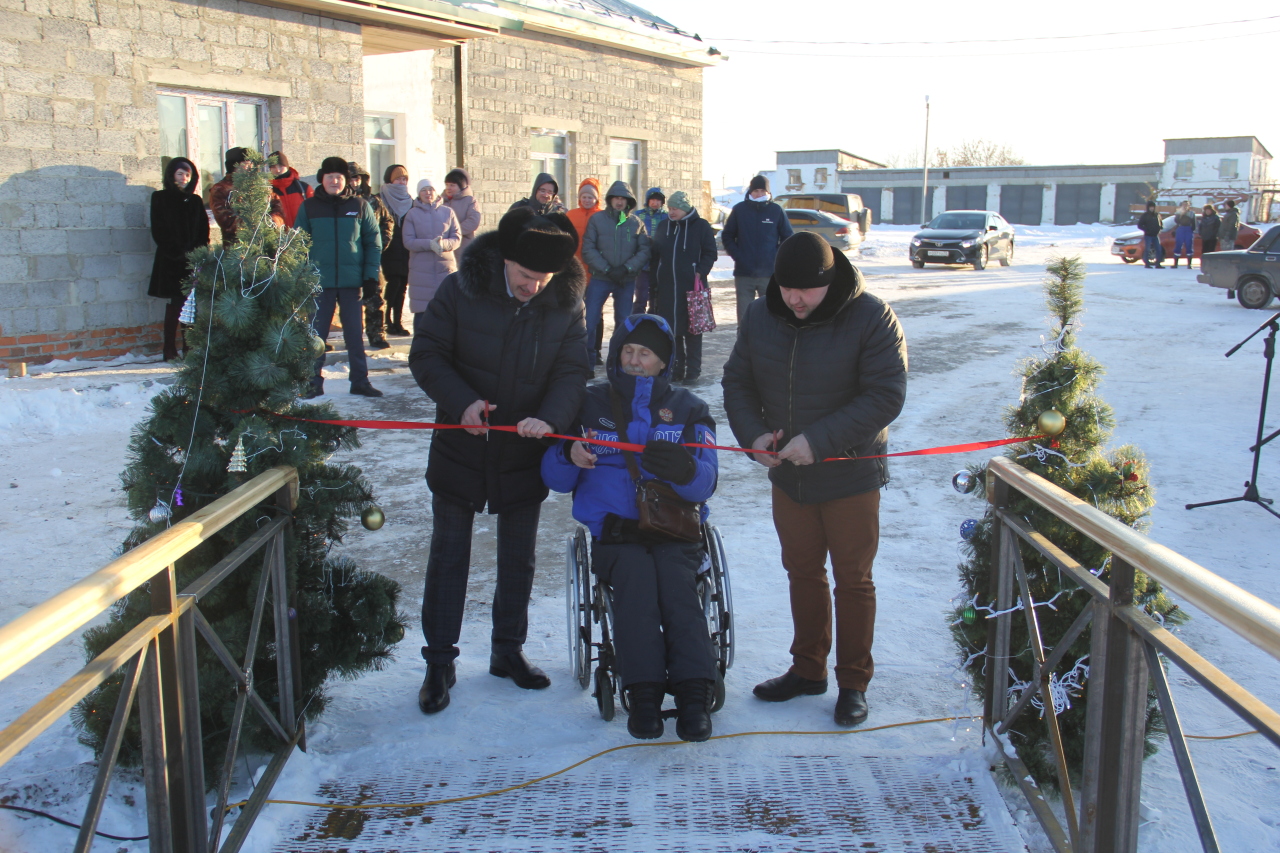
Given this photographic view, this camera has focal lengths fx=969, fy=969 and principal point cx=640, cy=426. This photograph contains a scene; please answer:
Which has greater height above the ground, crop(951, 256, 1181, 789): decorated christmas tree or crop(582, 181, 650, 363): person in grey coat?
crop(582, 181, 650, 363): person in grey coat

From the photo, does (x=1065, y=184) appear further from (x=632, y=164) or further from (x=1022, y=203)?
(x=632, y=164)

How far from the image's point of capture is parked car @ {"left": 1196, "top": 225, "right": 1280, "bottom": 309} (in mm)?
14898

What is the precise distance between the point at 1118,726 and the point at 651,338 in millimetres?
1810

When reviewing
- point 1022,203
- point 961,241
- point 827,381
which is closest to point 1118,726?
point 827,381

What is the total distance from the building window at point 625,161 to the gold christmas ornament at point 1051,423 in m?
13.9

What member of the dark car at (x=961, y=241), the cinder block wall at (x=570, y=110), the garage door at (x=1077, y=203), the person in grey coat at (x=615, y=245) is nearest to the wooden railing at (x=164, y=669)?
the person in grey coat at (x=615, y=245)

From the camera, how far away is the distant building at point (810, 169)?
55.9 m

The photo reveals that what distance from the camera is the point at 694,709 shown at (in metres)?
3.00

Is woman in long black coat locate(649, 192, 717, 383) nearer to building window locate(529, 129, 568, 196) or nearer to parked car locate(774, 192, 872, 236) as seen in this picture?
building window locate(529, 129, 568, 196)

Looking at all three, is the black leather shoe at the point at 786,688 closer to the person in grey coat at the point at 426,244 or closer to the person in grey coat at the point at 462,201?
the person in grey coat at the point at 426,244

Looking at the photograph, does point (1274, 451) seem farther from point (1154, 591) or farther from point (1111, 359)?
point (1154, 591)

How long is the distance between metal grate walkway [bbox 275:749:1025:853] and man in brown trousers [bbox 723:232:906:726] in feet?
1.34

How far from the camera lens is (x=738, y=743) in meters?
3.09

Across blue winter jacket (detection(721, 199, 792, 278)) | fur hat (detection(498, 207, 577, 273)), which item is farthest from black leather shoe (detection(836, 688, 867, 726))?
blue winter jacket (detection(721, 199, 792, 278))
